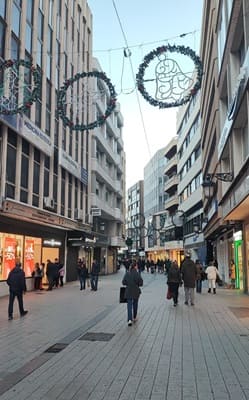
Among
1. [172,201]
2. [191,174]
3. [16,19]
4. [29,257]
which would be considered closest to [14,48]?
[16,19]

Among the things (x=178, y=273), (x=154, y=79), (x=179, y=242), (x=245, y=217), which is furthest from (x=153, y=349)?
(x=179, y=242)

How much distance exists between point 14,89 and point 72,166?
16.0m

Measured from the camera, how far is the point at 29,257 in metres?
24.6

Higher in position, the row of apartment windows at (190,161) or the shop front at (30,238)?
the row of apartment windows at (190,161)

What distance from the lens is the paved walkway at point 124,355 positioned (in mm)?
6035

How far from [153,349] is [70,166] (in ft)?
76.8

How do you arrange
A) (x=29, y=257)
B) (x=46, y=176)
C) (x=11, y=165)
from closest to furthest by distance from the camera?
(x=11, y=165) < (x=29, y=257) < (x=46, y=176)

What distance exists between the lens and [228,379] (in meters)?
6.61

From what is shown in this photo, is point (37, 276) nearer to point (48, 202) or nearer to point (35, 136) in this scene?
point (48, 202)

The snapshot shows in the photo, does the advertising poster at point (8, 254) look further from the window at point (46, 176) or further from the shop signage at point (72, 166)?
the shop signage at point (72, 166)

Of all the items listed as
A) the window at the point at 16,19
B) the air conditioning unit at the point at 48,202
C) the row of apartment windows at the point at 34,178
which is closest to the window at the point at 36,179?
the row of apartment windows at the point at 34,178

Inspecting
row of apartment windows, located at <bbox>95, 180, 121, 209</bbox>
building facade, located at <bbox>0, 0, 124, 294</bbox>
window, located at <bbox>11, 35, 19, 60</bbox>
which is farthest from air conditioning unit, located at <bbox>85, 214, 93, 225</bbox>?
window, located at <bbox>11, 35, 19, 60</bbox>

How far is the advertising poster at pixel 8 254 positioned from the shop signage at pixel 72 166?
812 centimetres

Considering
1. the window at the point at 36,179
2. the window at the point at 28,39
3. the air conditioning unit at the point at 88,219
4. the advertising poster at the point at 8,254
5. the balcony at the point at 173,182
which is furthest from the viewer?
the balcony at the point at 173,182
